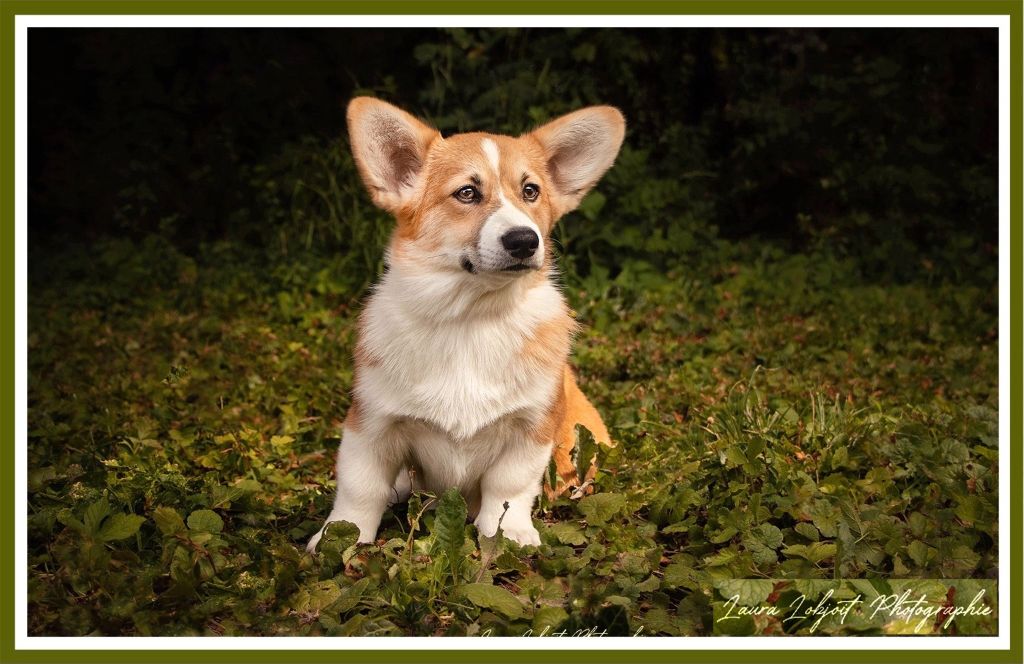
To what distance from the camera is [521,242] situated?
122 inches

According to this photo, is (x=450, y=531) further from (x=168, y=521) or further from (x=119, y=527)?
(x=119, y=527)

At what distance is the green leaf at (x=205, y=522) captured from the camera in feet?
10.6

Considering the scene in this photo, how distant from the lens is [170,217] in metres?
8.65

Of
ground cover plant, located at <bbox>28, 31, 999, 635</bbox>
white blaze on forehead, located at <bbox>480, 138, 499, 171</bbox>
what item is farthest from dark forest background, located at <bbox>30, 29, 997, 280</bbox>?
white blaze on forehead, located at <bbox>480, 138, 499, 171</bbox>

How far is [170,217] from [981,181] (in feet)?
22.6

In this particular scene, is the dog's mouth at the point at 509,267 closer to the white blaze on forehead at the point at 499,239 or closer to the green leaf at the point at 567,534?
the white blaze on forehead at the point at 499,239

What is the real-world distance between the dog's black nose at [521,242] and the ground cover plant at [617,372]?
0.83 m

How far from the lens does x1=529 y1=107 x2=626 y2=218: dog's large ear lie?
3643 millimetres

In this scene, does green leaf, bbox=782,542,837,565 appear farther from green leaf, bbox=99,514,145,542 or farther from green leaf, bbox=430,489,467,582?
green leaf, bbox=99,514,145,542

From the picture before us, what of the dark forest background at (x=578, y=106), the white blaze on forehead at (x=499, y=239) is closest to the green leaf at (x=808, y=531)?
the white blaze on forehead at (x=499, y=239)

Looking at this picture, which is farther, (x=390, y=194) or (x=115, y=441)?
(x=115, y=441)

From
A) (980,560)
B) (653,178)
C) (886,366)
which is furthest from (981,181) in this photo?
(980,560)

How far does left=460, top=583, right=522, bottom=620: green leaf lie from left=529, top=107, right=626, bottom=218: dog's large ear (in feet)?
4.99

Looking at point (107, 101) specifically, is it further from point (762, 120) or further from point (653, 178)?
point (762, 120)
